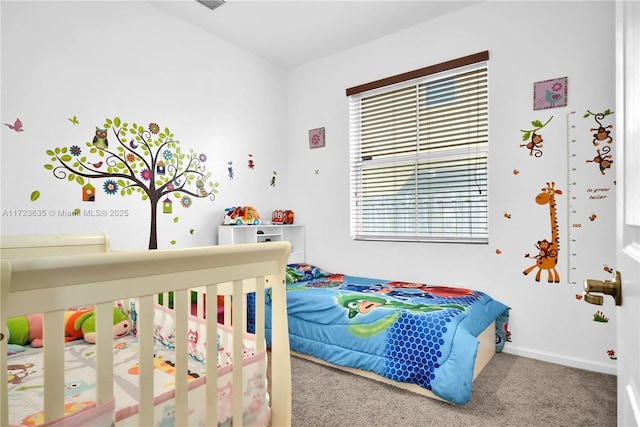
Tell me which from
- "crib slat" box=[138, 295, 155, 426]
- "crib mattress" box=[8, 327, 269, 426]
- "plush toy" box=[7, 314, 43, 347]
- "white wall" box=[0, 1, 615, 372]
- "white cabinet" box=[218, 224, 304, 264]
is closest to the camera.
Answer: "crib slat" box=[138, 295, 155, 426]

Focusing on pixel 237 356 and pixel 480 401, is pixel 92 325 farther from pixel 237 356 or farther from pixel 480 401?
pixel 480 401

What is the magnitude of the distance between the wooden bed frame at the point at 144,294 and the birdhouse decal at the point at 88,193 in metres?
1.51

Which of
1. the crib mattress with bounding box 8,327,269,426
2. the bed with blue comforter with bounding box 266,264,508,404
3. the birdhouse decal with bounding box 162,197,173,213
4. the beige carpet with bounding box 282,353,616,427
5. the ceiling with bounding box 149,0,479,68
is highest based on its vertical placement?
the ceiling with bounding box 149,0,479,68

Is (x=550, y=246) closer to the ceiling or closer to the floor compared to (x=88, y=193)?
closer to the floor

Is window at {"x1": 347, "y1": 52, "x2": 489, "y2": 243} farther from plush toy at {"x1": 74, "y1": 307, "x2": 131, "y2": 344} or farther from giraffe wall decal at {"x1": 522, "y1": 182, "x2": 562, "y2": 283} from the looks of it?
plush toy at {"x1": 74, "y1": 307, "x2": 131, "y2": 344}

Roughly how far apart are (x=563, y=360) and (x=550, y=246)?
73 centimetres

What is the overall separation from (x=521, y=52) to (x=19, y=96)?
10.2ft

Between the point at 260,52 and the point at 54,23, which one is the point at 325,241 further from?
the point at 54,23

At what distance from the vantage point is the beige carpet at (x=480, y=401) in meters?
1.63

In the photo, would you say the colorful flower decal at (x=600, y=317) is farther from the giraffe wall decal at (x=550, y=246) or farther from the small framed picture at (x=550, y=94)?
the small framed picture at (x=550, y=94)

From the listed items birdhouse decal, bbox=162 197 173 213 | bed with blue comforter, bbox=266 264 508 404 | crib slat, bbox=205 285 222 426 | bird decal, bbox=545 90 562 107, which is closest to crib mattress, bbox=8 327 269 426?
crib slat, bbox=205 285 222 426

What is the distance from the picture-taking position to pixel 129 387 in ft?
3.76

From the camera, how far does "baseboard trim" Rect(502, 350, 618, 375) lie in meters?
2.13

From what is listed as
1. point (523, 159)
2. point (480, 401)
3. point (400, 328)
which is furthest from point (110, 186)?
point (523, 159)
